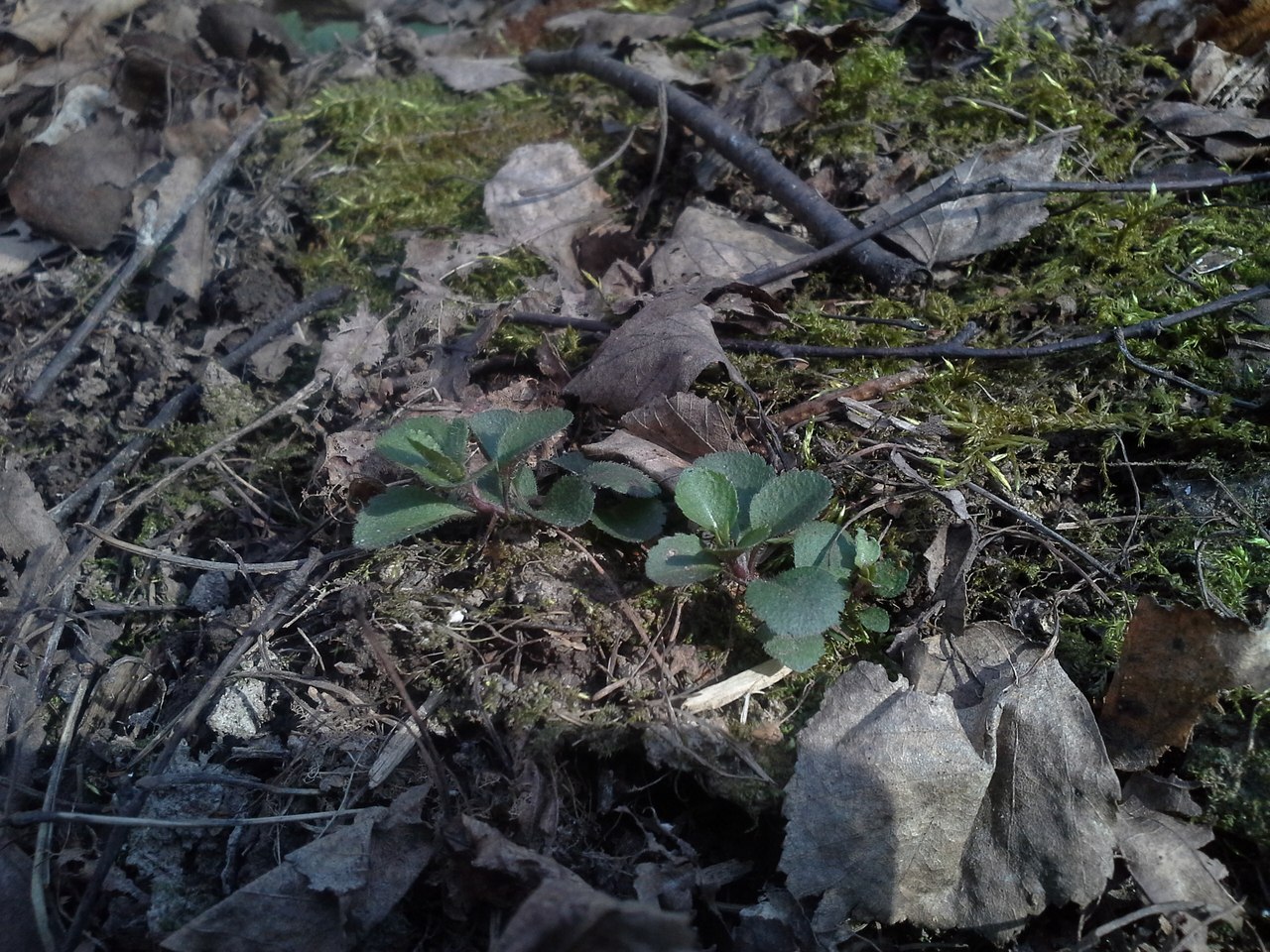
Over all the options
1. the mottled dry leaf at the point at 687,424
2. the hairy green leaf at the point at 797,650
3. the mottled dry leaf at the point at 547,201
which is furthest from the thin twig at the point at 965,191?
the hairy green leaf at the point at 797,650

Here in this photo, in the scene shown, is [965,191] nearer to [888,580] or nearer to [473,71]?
[888,580]

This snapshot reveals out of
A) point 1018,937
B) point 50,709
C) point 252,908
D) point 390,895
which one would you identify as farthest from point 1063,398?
point 50,709

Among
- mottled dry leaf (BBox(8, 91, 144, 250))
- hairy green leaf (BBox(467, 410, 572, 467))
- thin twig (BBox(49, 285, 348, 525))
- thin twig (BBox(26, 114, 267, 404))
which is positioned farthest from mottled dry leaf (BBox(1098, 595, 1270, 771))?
mottled dry leaf (BBox(8, 91, 144, 250))

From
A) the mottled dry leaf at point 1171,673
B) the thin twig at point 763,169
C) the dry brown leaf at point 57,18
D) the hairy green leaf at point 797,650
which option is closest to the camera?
the mottled dry leaf at point 1171,673

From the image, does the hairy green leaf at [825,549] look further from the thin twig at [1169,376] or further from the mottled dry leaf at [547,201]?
the mottled dry leaf at [547,201]

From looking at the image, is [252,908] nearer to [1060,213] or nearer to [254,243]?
[254,243]

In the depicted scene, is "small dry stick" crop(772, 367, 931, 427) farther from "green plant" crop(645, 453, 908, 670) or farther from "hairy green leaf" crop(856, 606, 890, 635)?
"hairy green leaf" crop(856, 606, 890, 635)
